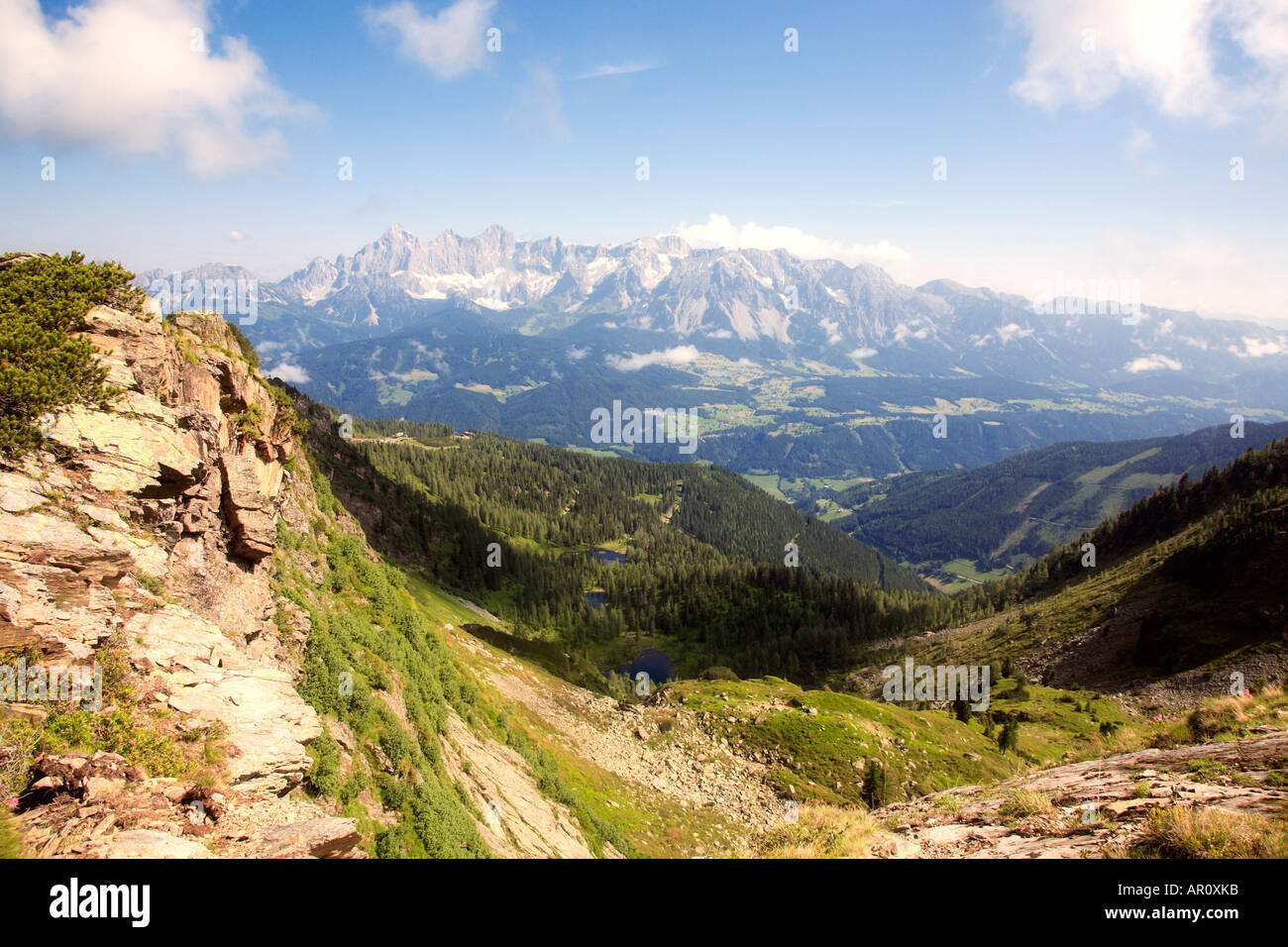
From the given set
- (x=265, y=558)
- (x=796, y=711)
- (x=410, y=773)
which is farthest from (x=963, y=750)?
(x=265, y=558)

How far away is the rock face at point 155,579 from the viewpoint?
1246 centimetres

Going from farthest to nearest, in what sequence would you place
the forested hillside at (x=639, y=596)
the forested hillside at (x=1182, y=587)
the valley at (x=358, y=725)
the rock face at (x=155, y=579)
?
the forested hillside at (x=639, y=596), the forested hillside at (x=1182, y=587), the rock face at (x=155, y=579), the valley at (x=358, y=725)

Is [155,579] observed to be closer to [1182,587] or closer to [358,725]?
[358,725]

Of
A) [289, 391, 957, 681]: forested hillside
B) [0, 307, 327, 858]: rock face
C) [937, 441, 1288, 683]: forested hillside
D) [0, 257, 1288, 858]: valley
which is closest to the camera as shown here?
[0, 257, 1288, 858]: valley

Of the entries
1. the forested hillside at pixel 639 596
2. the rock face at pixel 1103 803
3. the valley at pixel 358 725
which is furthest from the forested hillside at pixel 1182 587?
the rock face at pixel 1103 803

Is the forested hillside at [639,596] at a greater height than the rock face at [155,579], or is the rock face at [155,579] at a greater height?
the rock face at [155,579]

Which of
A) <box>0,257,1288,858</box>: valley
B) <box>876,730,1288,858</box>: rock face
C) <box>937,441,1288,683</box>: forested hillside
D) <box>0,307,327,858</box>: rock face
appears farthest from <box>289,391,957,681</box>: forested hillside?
<box>876,730,1288,858</box>: rock face

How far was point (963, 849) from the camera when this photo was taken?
14.1 metres

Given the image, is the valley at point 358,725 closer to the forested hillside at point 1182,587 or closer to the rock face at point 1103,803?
the rock face at point 1103,803

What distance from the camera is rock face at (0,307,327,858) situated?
1246cm

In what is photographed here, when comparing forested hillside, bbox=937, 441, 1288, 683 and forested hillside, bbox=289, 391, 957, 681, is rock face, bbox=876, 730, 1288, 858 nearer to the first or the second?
forested hillside, bbox=937, 441, 1288, 683

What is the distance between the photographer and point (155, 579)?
56.1 ft
